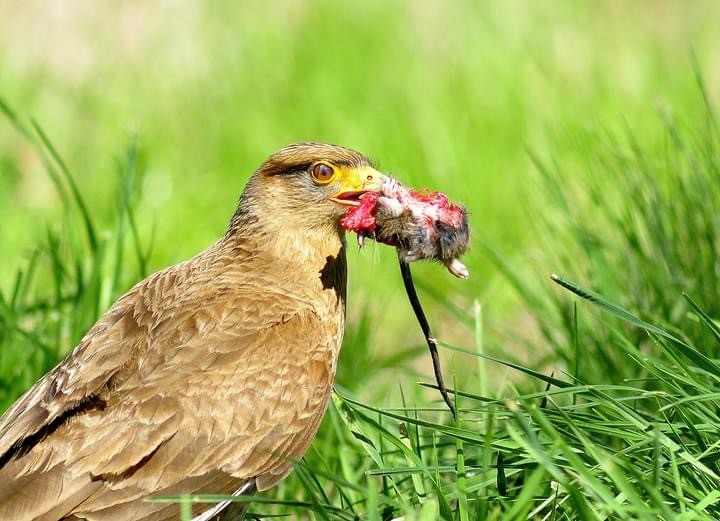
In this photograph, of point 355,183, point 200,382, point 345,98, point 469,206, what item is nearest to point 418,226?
point 355,183

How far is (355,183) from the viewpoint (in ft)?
13.6

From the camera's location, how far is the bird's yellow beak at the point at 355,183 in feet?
13.5

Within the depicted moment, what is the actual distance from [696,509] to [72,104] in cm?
515

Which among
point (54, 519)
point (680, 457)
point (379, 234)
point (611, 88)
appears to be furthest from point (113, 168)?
point (680, 457)

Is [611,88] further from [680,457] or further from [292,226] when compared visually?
[680,457]

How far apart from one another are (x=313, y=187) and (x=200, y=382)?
838 mm

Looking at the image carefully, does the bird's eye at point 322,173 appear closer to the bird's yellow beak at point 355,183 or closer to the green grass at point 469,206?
the bird's yellow beak at point 355,183

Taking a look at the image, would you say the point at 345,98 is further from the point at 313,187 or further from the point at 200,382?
the point at 200,382

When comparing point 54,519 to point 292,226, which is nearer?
point 54,519

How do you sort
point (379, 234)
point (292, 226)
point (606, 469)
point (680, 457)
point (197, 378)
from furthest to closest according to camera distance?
1. point (292, 226)
2. point (379, 234)
3. point (197, 378)
4. point (680, 457)
5. point (606, 469)

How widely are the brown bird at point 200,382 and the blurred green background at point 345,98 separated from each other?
1381 millimetres

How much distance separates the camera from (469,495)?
131 inches

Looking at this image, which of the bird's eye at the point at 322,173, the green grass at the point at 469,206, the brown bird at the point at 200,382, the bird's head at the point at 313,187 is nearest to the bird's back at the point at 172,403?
the brown bird at the point at 200,382

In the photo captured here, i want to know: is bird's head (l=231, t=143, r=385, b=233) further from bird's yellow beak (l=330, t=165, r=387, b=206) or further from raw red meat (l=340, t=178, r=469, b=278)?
raw red meat (l=340, t=178, r=469, b=278)
